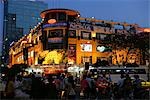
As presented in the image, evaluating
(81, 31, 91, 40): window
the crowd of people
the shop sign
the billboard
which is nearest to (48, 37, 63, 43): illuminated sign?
the billboard

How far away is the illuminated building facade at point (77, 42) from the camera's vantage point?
4875cm

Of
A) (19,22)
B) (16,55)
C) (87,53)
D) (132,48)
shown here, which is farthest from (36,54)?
(19,22)

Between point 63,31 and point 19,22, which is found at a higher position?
point 19,22

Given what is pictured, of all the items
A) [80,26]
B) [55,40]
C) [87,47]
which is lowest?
[87,47]

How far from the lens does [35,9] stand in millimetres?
125125

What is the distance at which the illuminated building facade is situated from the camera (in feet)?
160

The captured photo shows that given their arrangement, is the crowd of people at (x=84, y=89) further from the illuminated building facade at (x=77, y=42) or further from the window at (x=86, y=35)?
the window at (x=86, y=35)

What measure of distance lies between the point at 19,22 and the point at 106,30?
71.0 metres

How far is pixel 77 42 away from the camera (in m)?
50.6

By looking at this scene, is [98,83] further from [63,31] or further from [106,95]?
[63,31]

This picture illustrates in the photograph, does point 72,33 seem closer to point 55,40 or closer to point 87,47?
point 55,40

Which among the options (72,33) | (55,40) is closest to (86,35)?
(72,33)

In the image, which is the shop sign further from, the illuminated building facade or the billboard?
the billboard

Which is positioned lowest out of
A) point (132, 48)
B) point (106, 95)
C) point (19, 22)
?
point (106, 95)
